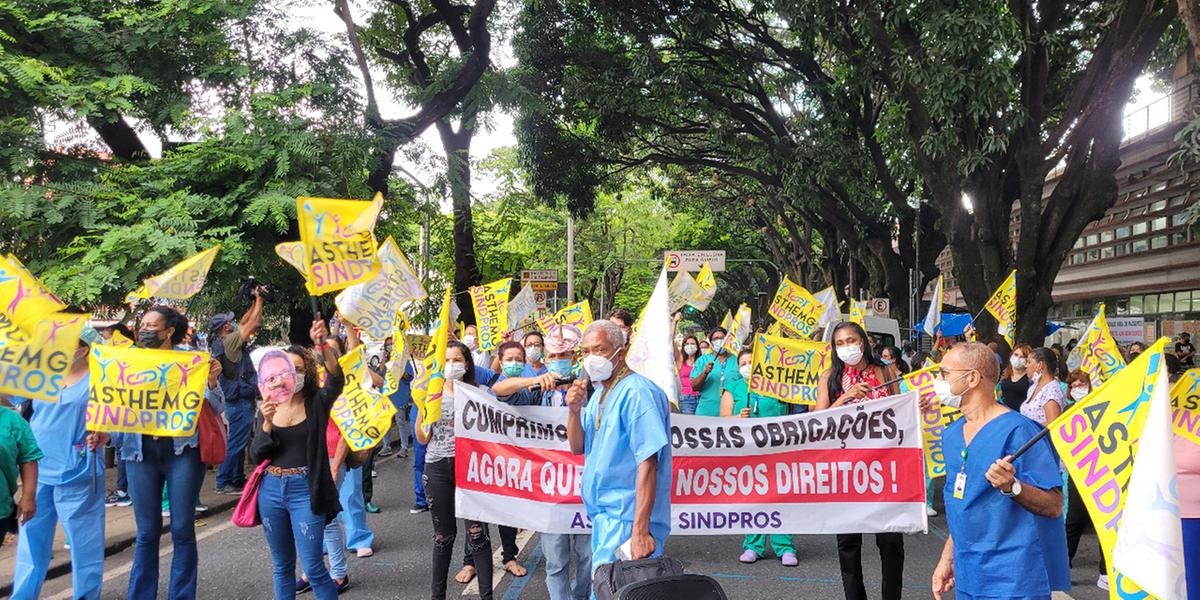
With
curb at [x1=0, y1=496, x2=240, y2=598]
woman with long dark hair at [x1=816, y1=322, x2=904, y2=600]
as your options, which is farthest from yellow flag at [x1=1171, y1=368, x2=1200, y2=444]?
curb at [x1=0, y1=496, x2=240, y2=598]

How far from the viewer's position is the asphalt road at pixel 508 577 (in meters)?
5.87

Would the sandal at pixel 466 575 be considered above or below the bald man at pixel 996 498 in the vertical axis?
below

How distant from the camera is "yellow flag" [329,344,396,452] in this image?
5762 millimetres

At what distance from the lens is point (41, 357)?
14.9 ft

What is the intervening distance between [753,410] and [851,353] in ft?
7.40

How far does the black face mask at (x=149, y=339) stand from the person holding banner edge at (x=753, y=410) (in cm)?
361

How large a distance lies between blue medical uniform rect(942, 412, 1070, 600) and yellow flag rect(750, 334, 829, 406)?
384cm

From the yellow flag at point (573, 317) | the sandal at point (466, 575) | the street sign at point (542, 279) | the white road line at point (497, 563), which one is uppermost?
the street sign at point (542, 279)

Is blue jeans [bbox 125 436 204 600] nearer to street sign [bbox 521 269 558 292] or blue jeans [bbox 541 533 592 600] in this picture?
blue jeans [bbox 541 533 592 600]

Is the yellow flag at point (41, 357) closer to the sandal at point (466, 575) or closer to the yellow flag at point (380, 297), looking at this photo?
the yellow flag at point (380, 297)

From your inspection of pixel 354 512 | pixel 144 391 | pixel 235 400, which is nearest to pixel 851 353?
pixel 354 512

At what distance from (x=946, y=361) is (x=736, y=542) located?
4.12 metres

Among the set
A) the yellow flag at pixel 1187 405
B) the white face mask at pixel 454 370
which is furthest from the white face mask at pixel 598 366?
the yellow flag at pixel 1187 405

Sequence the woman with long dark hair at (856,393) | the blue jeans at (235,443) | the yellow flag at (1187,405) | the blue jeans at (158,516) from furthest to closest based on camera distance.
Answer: the blue jeans at (235,443) → the woman with long dark hair at (856,393) → the blue jeans at (158,516) → the yellow flag at (1187,405)
